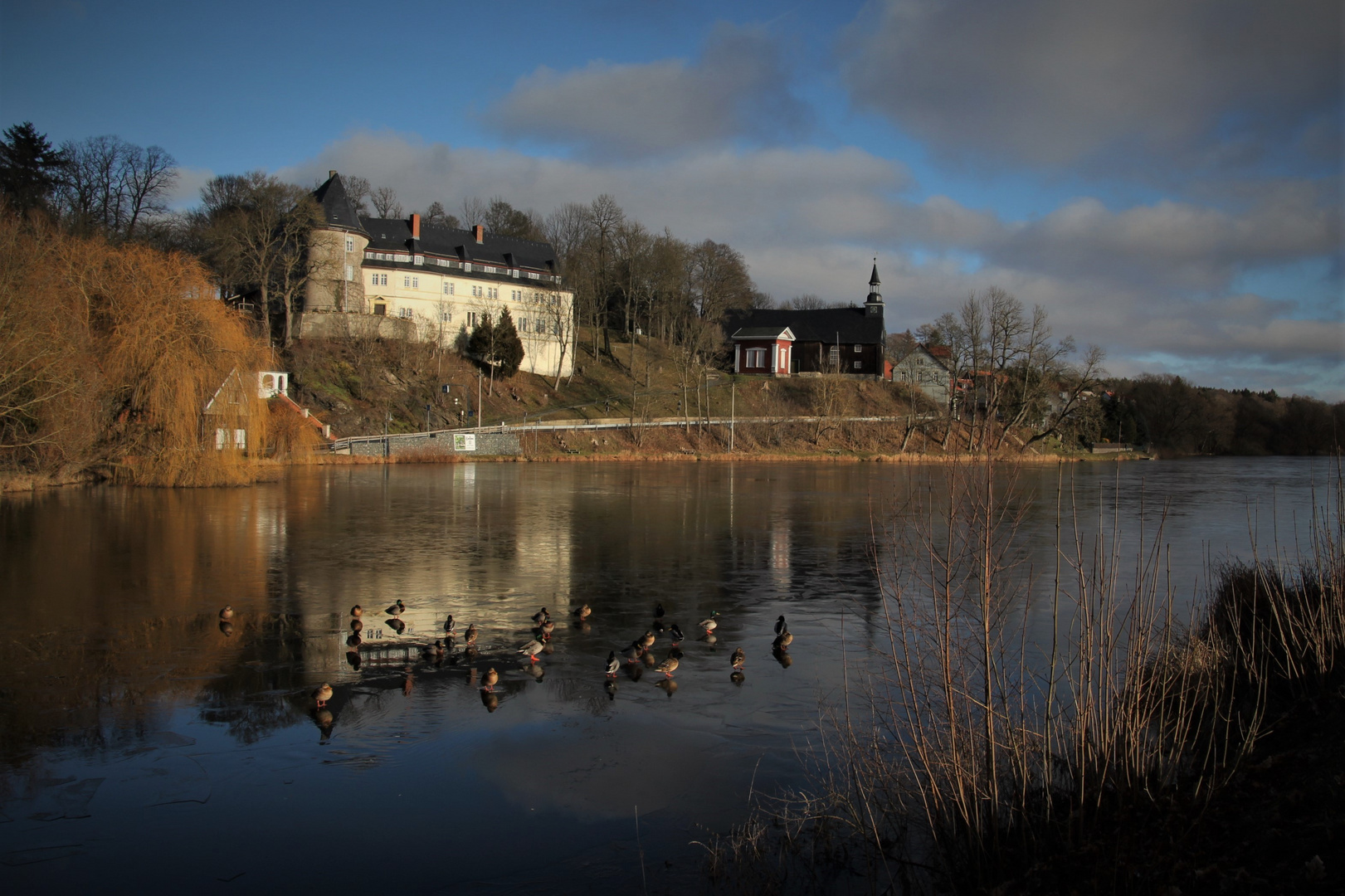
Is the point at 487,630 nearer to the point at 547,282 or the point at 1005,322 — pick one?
the point at 1005,322

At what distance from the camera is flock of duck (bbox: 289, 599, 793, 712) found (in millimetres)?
10922

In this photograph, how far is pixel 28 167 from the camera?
55.6 meters

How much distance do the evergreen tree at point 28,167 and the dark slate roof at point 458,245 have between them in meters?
21.3

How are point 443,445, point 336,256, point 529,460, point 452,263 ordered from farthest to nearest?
1. point 452,263
2. point 336,256
3. point 529,460
4. point 443,445

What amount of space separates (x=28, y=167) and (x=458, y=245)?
102 ft

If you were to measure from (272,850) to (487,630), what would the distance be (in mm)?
6466

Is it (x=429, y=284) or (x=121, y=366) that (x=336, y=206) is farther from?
(x=121, y=366)

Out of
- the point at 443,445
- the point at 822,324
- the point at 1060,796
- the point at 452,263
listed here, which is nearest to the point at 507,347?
the point at 452,263

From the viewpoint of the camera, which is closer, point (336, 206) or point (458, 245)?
point (336, 206)

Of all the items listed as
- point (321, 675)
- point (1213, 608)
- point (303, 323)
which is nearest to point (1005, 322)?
point (303, 323)

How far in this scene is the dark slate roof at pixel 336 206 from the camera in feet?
225

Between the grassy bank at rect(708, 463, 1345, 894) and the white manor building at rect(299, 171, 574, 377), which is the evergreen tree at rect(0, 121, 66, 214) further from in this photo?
the grassy bank at rect(708, 463, 1345, 894)

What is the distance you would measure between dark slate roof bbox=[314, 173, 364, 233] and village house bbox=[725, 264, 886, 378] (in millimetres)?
37054

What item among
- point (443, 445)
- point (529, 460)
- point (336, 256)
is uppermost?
point (336, 256)
